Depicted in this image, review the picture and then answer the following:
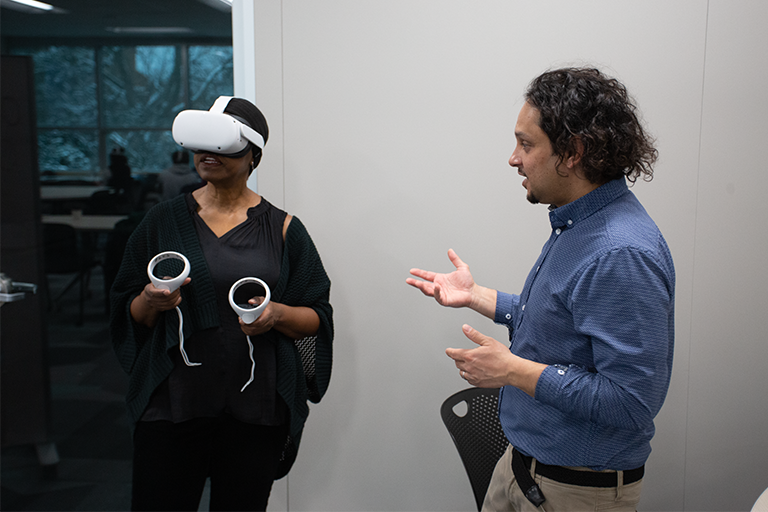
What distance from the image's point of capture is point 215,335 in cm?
146

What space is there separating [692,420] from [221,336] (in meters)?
1.98

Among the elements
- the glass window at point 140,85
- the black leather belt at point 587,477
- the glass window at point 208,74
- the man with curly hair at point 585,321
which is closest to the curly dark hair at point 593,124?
the man with curly hair at point 585,321

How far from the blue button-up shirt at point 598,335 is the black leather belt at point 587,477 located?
23mm

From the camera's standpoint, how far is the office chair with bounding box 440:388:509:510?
178 centimetres

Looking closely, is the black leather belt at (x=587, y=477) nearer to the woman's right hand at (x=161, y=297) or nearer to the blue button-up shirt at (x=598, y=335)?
the blue button-up shirt at (x=598, y=335)

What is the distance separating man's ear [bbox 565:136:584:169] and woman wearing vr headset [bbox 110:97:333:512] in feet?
2.59

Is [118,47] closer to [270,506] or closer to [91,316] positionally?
[91,316]

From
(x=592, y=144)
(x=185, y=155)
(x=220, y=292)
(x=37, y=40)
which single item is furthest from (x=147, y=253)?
(x=592, y=144)

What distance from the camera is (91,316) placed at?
211 cm

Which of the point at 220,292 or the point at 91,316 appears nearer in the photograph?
the point at 220,292

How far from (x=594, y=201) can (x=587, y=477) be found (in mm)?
631

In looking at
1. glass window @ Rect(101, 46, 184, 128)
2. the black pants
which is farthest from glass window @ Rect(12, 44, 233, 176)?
the black pants

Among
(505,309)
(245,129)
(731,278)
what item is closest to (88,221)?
(245,129)

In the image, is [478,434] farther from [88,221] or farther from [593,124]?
[88,221]
